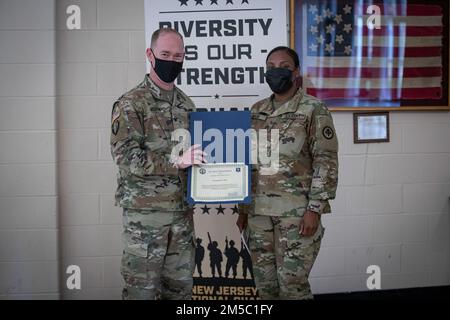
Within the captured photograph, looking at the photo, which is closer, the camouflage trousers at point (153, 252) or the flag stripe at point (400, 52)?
the camouflage trousers at point (153, 252)

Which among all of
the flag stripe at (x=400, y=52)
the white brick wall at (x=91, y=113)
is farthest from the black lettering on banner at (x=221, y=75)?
the flag stripe at (x=400, y=52)

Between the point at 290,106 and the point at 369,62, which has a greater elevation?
the point at 369,62

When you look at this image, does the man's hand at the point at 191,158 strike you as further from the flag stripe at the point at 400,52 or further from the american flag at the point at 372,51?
the flag stripe at the point at 400,52

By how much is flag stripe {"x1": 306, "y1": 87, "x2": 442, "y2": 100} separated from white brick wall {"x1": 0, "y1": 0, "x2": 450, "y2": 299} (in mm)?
127

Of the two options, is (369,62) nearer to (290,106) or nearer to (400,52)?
(400,52)

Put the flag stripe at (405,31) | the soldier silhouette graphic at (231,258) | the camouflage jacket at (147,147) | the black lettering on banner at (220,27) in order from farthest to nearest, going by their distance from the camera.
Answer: the flag stripe at (405,31) < the soldier silhouette graphic at (231,258) < the black lettering on banner at (220,27) < the camouflage jacket at (147,147)

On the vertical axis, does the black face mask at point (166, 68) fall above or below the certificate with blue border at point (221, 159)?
above

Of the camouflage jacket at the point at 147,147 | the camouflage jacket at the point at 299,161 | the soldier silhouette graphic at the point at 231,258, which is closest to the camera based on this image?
the camouflage jacket at the point at 147,147

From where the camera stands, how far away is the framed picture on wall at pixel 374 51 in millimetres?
2648

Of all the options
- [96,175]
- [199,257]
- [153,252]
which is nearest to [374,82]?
[199,257]

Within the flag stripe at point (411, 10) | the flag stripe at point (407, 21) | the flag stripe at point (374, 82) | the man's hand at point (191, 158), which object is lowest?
the man's hand at point (191, 158)

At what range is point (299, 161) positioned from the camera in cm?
207

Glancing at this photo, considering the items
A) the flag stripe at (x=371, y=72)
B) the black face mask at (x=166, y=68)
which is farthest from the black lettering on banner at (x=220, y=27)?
the black face mask at (x=166, y=68)

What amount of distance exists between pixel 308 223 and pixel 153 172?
77 centimetres
